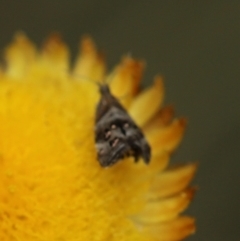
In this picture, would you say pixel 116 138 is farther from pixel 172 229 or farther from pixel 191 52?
pixel 191 52

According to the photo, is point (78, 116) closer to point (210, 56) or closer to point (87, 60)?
point (87, 60)

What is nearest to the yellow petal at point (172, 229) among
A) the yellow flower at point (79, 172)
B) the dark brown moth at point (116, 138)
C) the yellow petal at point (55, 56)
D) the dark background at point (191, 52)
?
the yellow flower at point (79, 172)

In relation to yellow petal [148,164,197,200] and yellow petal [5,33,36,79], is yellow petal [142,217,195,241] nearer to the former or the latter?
yellow petal [148,164,197,200]

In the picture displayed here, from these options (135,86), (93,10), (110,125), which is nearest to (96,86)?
(135,86)

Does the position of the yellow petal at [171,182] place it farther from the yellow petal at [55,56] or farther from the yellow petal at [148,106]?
the yellow petal at [55,56]

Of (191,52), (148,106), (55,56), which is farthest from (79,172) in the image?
Result: (191,52)
